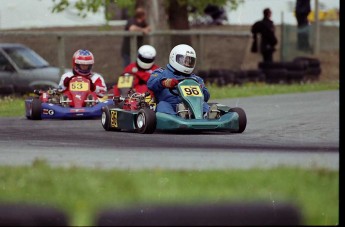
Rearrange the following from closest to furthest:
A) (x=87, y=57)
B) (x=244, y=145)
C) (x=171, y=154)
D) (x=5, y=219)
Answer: (x=5, y=219) < (x=171, y=154) < (x=244, y=145) < (x=87, y=57)

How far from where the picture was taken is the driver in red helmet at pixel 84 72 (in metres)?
10.4

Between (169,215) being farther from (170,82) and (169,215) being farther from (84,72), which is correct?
(84,72)

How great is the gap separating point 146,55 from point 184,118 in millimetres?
2281

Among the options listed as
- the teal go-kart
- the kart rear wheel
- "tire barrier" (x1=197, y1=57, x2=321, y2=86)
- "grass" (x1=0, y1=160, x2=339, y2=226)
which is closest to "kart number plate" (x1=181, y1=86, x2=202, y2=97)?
the teal go-kart

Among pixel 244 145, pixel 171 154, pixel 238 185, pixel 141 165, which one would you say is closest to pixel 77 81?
pixel 244 145

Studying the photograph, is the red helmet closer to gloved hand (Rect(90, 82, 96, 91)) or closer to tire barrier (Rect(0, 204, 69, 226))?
gloved hand (Rect(90, 82, 96, 91))

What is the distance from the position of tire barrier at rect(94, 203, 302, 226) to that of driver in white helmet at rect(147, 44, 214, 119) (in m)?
3.02

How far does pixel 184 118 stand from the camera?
10852mm

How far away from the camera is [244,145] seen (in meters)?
9.27

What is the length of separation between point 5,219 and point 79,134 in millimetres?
4472

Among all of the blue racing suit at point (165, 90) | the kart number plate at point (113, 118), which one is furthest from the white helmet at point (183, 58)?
the kart number plate at point (113, 118)

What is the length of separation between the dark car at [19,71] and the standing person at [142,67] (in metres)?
3.41

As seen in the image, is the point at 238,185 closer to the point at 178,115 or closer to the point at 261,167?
the point at 261,167

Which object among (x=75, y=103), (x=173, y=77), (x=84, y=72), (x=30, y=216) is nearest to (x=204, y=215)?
(x=30, y=216)
